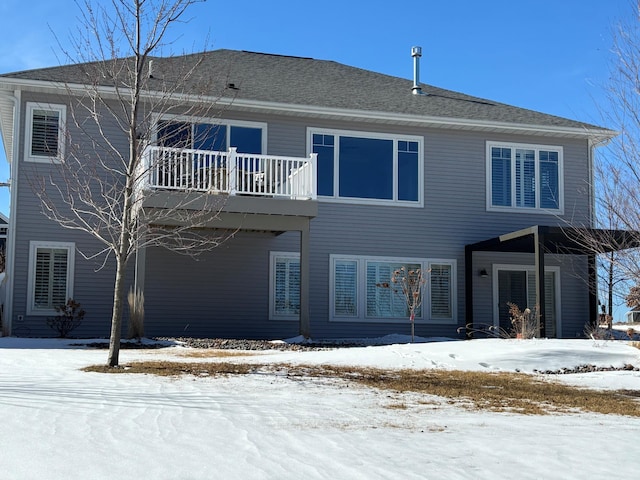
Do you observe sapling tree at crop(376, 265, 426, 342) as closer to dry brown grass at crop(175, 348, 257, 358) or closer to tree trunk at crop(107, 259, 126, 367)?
dry brown grass at crop(175, 348, 257, 358)

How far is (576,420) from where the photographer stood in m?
6.47

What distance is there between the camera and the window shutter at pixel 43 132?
52.9 ft

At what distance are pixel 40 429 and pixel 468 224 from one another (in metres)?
14.4

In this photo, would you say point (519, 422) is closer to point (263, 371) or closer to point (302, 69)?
point (263, 371)

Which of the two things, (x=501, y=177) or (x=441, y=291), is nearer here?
(x=441, y=291)

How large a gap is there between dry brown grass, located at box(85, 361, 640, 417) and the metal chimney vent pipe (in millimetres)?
11664

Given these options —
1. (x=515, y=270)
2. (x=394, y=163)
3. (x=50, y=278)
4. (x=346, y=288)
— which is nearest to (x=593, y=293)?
(x=515, y=270)

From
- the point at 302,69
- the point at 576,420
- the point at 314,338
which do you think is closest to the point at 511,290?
the point at 314,338

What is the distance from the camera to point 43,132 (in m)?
16.2

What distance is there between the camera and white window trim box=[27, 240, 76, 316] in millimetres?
15727

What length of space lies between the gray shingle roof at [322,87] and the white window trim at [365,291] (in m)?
3.46

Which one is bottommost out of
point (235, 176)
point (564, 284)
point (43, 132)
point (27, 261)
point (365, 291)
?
point (365, 291)

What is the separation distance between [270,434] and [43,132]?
12663 mm

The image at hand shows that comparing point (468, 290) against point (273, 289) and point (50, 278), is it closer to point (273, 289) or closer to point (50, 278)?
point (273, 289)
